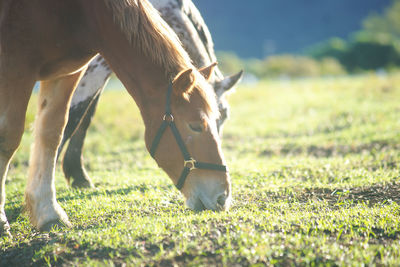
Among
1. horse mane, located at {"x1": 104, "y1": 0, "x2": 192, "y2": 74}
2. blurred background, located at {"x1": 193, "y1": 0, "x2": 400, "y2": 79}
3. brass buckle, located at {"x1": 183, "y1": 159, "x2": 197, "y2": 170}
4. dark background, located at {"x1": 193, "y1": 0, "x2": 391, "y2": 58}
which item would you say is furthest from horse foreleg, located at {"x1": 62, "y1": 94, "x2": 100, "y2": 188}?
dark background, located at {"x1": 193, "y1": 0, "x2": 391, "y2": 58}

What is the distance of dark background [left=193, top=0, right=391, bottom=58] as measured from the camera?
305ft

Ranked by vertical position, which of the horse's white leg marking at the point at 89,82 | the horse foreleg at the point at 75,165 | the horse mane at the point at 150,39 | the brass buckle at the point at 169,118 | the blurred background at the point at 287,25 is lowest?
the horse foreleg at the point at 75,165

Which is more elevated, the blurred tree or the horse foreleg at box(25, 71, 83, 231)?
the blurred tree

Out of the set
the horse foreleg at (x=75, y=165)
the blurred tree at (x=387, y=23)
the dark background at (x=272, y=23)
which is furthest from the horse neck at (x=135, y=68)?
the dark background at (x=272, y=23)

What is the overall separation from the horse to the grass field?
408 mm

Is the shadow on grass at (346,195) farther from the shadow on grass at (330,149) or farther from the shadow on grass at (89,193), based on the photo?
the shadow on grass at (330,149)

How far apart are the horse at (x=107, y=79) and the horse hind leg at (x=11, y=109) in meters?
1.41

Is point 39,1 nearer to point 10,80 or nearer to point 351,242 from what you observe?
point 10,80

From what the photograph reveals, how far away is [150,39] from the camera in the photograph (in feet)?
10.7

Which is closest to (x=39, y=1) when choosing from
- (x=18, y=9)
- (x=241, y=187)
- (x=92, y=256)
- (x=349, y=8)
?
(x=18, y=9)

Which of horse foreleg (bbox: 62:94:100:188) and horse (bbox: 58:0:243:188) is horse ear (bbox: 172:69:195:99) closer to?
horse (bbox: 58:0:243:188)

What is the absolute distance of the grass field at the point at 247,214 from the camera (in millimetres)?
2586

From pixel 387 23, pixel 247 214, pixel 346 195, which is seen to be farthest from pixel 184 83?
pixel 387 23

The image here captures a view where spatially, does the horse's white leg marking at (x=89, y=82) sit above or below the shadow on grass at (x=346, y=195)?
above
